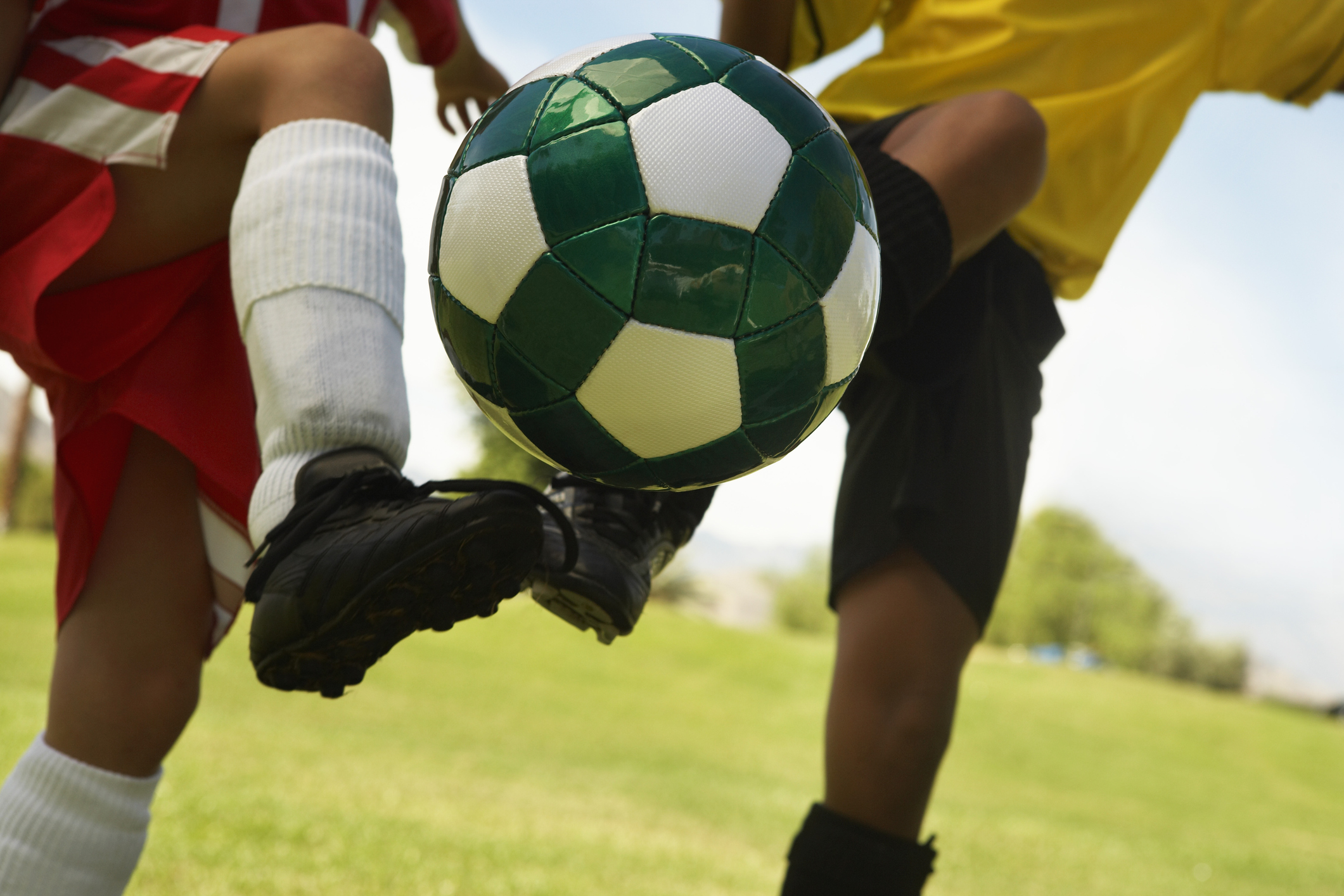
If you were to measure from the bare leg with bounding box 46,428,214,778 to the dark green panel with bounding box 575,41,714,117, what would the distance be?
1.05 m

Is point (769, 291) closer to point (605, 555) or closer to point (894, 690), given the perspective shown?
point (605, 555)

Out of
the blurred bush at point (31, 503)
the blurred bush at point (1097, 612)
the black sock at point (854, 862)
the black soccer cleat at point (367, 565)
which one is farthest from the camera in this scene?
the blurred bush at point (1097, 612)

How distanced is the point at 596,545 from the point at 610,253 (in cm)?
52

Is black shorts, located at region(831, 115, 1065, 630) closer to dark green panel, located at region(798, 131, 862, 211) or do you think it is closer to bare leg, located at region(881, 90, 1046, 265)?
bare leg, located at region(881, 90, 1046, 265)

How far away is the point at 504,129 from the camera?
1124 millimetres

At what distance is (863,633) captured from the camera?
6.06 ft

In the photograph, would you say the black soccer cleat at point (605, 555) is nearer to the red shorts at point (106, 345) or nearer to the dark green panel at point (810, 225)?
the dark green panel at point (810, 225)

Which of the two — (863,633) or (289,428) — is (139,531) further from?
(863,633)

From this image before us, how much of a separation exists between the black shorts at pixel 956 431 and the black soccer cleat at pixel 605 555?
0.43 metres

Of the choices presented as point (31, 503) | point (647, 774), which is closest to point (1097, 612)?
point (647, 774)

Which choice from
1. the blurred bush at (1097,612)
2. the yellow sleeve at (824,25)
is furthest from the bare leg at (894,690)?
the blurred bush at (1097,612)

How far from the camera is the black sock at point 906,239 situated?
1.35 meters

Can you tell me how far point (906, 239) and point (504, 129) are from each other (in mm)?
555

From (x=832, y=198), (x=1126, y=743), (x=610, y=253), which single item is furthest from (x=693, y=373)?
(x=1126, y=743)
